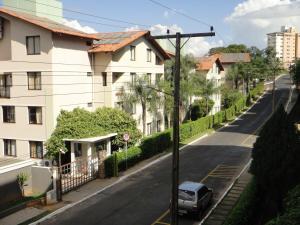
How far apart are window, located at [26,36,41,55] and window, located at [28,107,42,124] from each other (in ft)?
16.8

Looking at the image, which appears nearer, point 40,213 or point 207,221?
point 207,221

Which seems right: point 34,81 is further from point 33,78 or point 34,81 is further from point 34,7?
point 34,7

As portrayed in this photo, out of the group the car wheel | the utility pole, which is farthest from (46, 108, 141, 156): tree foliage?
the utility pole

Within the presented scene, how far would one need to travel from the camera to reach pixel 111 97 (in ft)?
137

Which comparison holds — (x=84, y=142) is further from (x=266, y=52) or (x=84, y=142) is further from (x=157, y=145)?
(x=266, y=52)

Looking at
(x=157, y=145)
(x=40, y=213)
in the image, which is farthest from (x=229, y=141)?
(x=40, y=213)

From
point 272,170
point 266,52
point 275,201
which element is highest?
point 266,52

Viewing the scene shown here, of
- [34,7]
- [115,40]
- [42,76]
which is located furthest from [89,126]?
[34,7]

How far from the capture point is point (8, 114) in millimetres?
38438

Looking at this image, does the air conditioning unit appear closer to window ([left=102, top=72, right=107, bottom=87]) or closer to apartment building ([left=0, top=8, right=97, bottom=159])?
apartment building ([left=0, top=8, right=97, bottom=159])

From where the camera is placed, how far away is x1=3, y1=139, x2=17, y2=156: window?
38.4 m

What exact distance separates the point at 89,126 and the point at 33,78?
6868 mm

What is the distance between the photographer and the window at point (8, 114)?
38188mm

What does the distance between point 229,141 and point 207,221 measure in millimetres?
27374
